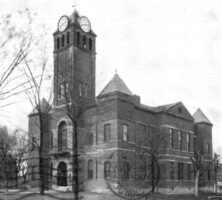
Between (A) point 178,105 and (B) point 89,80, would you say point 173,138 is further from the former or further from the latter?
(B) point 89,80

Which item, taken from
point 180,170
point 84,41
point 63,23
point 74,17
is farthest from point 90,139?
point 74,17

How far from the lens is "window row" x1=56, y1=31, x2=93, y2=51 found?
4256 cm

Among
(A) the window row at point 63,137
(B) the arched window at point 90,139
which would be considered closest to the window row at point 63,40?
(A) the window row at point 63,137

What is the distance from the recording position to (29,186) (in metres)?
42.9

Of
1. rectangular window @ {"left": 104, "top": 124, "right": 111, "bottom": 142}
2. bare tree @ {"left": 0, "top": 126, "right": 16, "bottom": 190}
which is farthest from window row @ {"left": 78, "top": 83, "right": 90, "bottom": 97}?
bare tree @ {"left": 0, "top": 126, "right": 16, "bottom": 190}

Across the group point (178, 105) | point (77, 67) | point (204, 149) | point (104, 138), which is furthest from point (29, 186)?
point (204, 149)

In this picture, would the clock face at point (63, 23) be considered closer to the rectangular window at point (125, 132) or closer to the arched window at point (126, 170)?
the rectangular window at point (125, 132)

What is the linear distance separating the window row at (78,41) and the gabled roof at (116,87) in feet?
18.7

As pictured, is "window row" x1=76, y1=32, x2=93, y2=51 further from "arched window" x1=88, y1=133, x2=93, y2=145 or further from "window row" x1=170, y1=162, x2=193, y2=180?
"window row" x1=170, y1=162, x2=193, y2=180

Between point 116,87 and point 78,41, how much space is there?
7709 mm

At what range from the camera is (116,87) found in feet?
125

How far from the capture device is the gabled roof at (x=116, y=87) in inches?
1505

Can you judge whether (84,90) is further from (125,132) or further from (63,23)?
(63,23)

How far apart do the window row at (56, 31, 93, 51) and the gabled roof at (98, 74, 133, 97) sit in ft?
18.7
